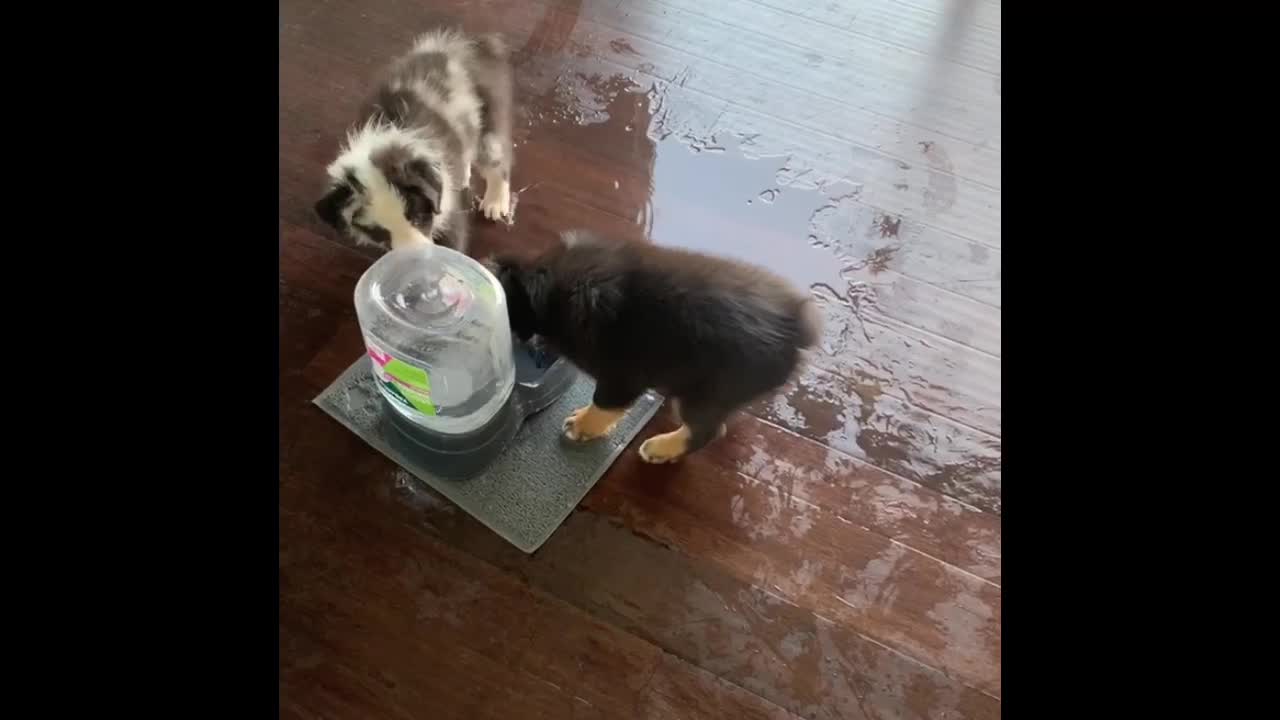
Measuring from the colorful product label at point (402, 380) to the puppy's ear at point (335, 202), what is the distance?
267mm

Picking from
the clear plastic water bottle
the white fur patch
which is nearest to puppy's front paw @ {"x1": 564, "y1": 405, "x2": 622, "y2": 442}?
the clear plastic water bottle

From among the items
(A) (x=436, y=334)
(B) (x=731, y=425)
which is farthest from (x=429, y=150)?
(B) (x=731, y=425)

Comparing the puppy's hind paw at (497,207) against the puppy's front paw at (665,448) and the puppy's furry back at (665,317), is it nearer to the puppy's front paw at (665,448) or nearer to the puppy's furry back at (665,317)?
the puppy's furry back at (665,317)

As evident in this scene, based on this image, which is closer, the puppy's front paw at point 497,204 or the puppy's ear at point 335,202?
the puppy's ear at point 335,202

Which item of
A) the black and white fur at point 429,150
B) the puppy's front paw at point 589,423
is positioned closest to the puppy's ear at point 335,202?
the black and white fur at point 429,150

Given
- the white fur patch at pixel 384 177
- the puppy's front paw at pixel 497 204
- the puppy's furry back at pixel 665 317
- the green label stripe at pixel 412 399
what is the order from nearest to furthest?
the puppy's furry back at pixel 665 317, the green label stripe at pixel 412 399, the white fur patch at pixel 384 177, the puppy's front paw at pixel 497 204

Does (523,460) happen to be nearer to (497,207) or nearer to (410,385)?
(410,385)

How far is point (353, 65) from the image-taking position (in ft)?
5.63

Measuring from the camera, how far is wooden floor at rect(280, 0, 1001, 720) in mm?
1110

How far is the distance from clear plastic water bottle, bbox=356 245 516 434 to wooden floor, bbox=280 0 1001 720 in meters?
0.14

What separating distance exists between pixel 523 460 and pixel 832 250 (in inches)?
25.1

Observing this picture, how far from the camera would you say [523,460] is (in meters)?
1.25

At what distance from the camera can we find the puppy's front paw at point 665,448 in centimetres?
122
